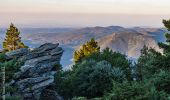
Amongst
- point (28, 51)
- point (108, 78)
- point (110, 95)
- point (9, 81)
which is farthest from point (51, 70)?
point (110, 95)

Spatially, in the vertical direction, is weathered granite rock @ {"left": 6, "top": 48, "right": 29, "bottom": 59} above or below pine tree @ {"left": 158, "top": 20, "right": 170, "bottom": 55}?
below

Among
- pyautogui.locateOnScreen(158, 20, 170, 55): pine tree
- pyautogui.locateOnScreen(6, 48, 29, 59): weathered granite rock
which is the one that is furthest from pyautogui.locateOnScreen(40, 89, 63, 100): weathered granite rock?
pyautogui.locateOnScreen(158, 20, 170, 55): pine tree

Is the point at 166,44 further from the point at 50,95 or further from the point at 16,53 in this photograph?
the point at 16,53

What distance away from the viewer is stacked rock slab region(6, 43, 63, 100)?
5806cm

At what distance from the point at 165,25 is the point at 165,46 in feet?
9.79

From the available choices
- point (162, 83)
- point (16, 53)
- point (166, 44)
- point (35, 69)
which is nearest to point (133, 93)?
point (162, 83)

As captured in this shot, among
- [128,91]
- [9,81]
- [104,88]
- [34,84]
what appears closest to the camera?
[128,91]

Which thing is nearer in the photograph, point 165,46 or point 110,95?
point 110,95

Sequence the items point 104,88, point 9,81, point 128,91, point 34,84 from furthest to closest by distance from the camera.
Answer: point 104,88
point 34,84
point 9,81
point 128,91

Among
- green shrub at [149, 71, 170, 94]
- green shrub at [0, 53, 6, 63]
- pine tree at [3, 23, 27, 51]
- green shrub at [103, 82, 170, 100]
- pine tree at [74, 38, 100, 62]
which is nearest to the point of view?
green shrub at [103, 82, 170, 100]

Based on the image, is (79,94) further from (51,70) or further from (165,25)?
(165,25)

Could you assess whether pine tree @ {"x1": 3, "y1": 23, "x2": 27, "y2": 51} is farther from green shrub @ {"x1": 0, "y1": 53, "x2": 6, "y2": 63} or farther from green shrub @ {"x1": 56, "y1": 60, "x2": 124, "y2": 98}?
green shrub @ {"x1": 0, "y1": 53, "x2": 6, "y2": 63}

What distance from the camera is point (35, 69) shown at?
6131 cm

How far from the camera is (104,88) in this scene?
63875 millimetres
